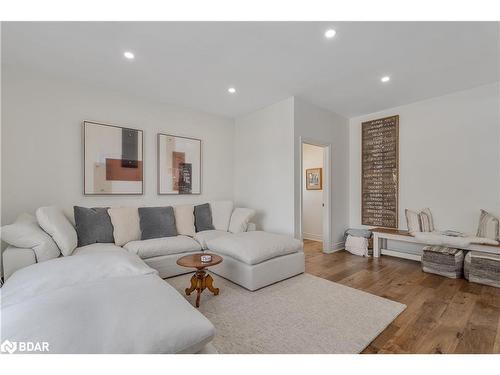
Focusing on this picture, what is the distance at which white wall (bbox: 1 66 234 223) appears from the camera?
8.70ft

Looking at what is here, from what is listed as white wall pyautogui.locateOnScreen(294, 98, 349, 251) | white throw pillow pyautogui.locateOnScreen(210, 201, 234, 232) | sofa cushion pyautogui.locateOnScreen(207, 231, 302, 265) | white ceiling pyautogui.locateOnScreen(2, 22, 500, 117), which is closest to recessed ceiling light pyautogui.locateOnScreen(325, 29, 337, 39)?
white ceiling pyautogui.locateOnScreen(2, 22, 500, 117)

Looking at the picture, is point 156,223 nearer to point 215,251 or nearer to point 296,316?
point 215,251

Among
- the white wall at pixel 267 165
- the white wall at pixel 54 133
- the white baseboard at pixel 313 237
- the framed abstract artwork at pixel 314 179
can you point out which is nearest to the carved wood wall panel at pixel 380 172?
the framed abstract artwork at pixel 314 179

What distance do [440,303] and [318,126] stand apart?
9.48 feet

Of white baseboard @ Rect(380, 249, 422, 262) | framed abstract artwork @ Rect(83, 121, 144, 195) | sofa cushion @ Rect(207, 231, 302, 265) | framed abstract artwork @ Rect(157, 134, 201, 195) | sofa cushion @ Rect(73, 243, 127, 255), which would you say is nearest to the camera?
sofa cushion @ Rect(73, 243, 127, 255)

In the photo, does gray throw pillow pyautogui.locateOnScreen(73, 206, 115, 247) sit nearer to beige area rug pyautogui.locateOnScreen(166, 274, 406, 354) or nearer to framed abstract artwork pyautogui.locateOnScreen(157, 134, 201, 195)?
framed abstract artwork pyautogui.locateOnScreen(157, 134, 201, 195)

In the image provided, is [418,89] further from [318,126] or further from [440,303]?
[440,303]

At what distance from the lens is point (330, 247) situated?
13.7 ft

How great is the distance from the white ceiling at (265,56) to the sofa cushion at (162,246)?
6.89 feet

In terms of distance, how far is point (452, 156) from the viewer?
343 cm

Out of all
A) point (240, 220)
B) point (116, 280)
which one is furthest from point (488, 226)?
point (116, 280)

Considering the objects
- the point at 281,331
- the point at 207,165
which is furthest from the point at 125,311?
the point at 207,165

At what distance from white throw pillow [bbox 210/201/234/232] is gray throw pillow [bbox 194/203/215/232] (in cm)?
9

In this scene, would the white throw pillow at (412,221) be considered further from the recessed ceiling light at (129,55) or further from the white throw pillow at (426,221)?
the recessed ceiling light at (129,55)
